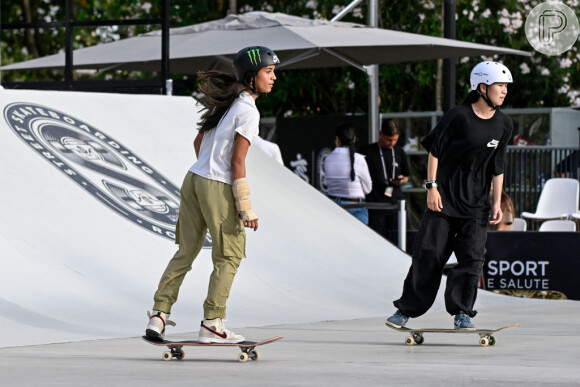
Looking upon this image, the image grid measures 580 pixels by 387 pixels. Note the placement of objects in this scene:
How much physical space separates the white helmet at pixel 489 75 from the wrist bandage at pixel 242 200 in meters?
1.85

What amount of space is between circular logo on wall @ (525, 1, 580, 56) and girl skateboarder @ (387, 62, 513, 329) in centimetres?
1644

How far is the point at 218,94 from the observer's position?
6941 mm

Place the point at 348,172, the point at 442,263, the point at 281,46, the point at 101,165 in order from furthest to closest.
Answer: the point at 281,46 → the point at 348,172 → the point at 101,165 → the point at 442,263

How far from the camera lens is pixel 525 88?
25.0 m

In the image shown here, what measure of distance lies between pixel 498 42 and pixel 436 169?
17.7 m

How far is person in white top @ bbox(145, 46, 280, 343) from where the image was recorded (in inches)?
265

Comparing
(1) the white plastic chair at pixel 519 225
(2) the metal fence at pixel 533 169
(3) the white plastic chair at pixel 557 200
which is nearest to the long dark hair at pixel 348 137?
(1) the white plastic chair at pixel 519 225

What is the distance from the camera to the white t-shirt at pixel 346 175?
1364cm

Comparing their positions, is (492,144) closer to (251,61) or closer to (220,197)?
(251,61)

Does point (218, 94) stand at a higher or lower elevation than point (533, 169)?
Answer: higher

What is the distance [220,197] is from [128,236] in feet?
12.3

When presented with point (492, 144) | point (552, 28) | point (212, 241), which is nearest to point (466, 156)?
point (492, 144)

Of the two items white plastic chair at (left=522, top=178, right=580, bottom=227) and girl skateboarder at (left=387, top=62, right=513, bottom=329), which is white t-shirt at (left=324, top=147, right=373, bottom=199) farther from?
girl skateboarder at (left=387, top=62, right=513, bottom=329)

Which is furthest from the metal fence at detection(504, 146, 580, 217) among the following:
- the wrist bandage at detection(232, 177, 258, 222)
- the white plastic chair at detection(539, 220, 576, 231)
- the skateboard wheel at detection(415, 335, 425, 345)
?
the wrist bandage at detection(232, 177, 258, 222)
